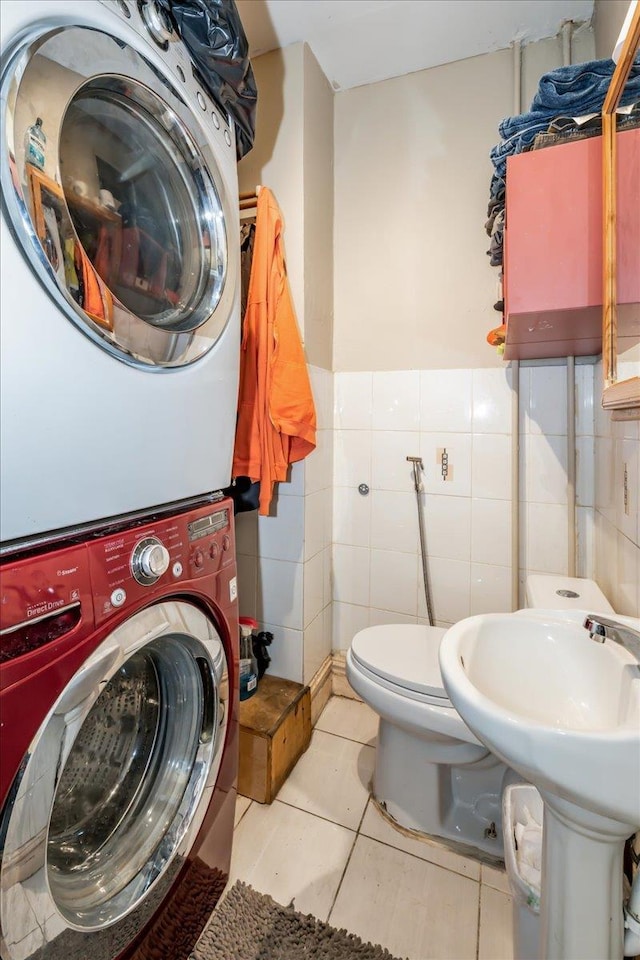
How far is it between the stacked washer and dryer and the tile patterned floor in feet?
0.88

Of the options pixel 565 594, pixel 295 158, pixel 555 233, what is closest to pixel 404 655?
pixel 565 594

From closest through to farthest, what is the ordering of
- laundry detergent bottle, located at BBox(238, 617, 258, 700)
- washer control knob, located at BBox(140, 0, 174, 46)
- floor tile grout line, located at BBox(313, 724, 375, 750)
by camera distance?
washer control knob, located at BBox(140, 0, 174, 46)
laundry detergent bottle, located at BBox(238, 617, 258, 700)
floor tile grout line, located at BBox(313, 724, 375, 750)

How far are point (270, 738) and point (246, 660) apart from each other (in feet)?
0.86

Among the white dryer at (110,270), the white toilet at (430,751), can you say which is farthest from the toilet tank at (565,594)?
the white dryer at (110,270)

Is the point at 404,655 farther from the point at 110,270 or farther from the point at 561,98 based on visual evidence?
the point at 561,98

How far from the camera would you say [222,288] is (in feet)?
3.02

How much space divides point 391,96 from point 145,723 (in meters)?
2.30

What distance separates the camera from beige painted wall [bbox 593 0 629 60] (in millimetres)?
1081

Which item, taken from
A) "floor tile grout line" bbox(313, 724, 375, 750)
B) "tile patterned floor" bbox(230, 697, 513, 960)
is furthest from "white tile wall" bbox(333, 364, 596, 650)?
"tile patterned floor" bbox(230, 697, 513, 960)

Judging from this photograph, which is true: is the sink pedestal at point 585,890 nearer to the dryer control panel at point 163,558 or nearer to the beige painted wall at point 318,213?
the dryer control panel at point 163,558

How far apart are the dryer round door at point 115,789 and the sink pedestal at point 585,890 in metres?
0.64

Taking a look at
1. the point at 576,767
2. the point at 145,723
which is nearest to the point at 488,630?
the point at 576,767

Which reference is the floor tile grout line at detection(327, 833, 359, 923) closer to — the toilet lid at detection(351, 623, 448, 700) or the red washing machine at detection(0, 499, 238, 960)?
the red washing machine at detection(0, 499, 238, 960)

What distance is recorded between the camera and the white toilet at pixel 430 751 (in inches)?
46.0
